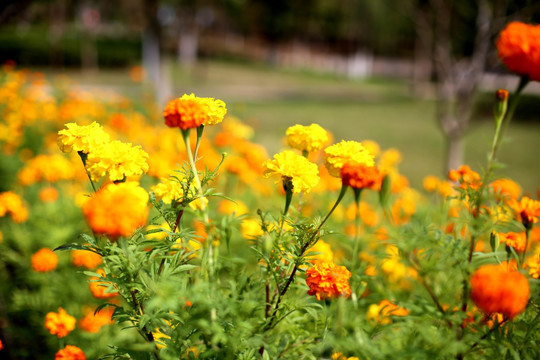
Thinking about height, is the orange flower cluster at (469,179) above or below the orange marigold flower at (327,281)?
above

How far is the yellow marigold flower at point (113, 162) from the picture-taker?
38.3 inches

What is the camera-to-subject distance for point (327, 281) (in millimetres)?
992

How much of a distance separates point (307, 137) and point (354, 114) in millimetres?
12380

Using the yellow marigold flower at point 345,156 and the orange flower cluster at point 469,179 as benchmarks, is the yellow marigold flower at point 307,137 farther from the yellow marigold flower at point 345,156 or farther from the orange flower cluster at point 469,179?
the orange flower cluster at point 469,179

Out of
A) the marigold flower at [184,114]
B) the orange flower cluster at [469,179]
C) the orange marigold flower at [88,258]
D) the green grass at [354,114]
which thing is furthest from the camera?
the green grass at [354,114]

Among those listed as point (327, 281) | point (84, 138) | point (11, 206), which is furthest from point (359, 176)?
point (11, 206)

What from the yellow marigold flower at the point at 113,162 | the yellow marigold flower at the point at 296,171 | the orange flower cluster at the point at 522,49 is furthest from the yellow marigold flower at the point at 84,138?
the orange flower cluster at the point at 522,49

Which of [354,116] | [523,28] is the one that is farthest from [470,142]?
[523,28]

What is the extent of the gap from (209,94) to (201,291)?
13437 mm

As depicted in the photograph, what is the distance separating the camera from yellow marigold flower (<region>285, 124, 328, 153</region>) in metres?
1.24

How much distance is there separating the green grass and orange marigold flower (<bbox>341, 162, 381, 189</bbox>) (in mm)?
432

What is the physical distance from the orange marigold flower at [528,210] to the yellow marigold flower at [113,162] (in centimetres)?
103

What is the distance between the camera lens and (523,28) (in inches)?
39.9

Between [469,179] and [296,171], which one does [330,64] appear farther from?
[296,171]
